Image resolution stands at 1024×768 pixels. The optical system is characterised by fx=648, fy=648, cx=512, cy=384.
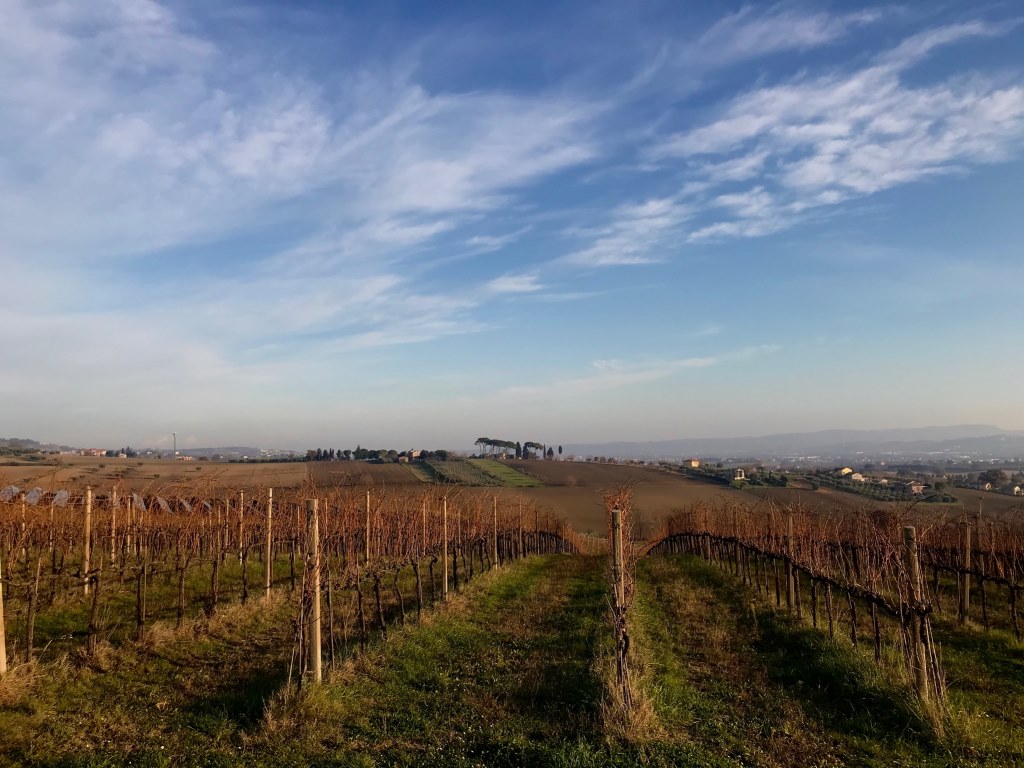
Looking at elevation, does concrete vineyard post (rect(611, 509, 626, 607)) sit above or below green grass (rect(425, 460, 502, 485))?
above

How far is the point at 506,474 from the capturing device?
2562 inches

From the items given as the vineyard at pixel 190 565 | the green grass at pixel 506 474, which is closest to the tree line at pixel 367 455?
the green grass at pixel 506 474

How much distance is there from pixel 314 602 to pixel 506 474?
57.7 meters

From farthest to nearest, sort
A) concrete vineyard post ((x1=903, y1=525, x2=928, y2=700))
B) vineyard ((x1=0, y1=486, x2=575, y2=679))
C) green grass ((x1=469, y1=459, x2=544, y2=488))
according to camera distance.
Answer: green grass ((x1=469, y1=459, x2=544, y2=488)) < vineyard ((x1=0, y1=486, x2=575, y2=679)) < concrete vineyard post ((x1=903, y1=525, x2=928, y2=700))

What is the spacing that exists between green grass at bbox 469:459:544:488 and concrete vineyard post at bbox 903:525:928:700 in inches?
1890

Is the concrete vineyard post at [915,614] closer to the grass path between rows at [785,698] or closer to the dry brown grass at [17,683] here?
the grass path between rows at [785,698]

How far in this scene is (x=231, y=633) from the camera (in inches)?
399

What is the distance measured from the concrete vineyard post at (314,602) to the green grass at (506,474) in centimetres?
4742

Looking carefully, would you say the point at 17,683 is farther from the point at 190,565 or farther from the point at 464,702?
the point at 190,565

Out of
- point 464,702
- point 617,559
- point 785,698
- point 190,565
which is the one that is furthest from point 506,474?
point 464,702

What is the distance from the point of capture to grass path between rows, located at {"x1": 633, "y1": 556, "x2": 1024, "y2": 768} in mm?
5879

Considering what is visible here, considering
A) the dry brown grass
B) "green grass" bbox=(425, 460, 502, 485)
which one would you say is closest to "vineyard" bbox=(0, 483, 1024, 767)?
the dry brown grass

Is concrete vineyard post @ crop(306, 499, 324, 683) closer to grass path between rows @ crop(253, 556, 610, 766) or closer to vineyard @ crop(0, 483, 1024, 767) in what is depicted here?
vineyard @ crop(0, 483, 1024, 767)

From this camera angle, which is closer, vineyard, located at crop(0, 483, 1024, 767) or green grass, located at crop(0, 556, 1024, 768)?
green grass, located at crop(0, 556, 1024, 768)
